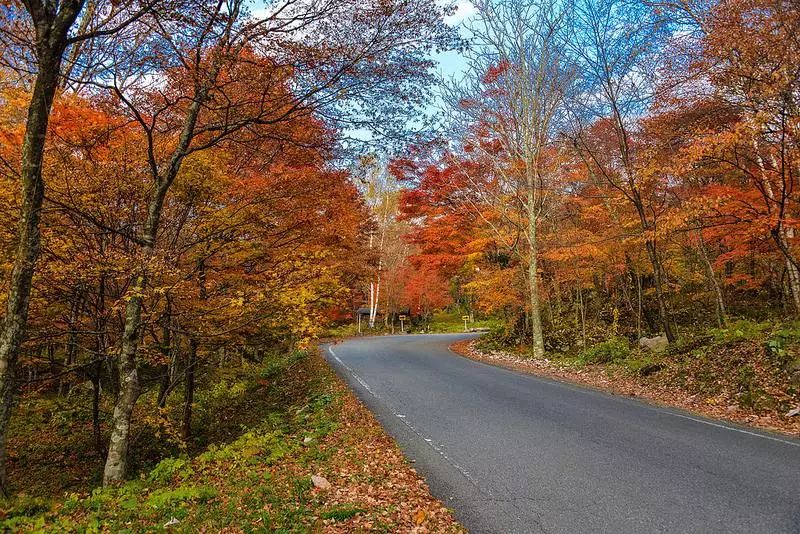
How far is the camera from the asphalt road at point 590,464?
12.2 ft

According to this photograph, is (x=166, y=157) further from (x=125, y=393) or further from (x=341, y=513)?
(x=341, y=513)

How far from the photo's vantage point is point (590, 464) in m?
4.89

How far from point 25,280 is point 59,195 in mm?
2162

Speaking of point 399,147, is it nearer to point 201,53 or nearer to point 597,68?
point 201,53

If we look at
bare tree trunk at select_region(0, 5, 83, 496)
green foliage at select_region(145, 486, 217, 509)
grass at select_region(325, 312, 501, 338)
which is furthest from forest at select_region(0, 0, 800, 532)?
grass at select_region(325, 312, 501, 338)

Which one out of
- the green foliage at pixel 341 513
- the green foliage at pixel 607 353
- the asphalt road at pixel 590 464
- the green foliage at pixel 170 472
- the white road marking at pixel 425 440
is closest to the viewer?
the asphalt road at pixel 590 464

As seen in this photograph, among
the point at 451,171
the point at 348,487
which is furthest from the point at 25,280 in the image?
the point at 451,171

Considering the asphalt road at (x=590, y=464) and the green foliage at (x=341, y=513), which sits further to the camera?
the green foliage at (x=341, y=513)

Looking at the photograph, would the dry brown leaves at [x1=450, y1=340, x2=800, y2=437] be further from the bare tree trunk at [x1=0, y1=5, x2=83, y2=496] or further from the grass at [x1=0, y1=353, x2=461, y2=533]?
the bare tree trunk at [x1=0, y1=5, x2=83, y2=496]

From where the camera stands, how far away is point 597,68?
12820 millimetres

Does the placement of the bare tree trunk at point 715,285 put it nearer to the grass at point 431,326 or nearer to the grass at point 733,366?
the grass at point 733,366

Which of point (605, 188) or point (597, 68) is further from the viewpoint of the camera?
point (605, 188)

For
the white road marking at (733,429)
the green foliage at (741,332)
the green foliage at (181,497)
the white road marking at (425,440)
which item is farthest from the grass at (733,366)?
the green foliage at (181,497)

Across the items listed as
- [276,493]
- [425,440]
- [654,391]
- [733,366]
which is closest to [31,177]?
[276,493]
